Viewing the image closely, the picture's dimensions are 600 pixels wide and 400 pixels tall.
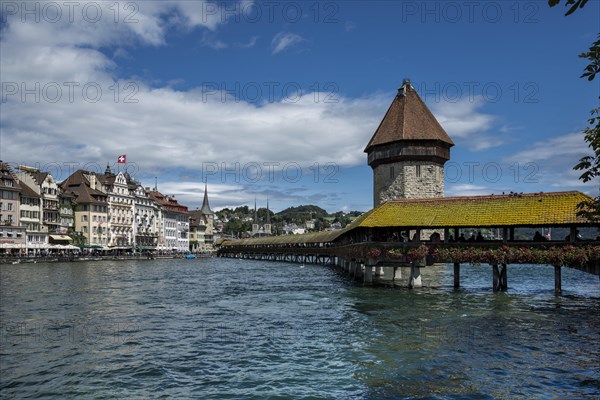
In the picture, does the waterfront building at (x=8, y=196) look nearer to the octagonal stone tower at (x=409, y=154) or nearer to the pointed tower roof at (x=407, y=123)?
the pointed tower roof at (x=407, y=123)

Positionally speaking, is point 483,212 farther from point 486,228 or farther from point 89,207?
point 89,207

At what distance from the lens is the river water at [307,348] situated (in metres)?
11.4

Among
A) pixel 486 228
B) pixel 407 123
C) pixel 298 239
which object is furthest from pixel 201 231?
pixel 486 228

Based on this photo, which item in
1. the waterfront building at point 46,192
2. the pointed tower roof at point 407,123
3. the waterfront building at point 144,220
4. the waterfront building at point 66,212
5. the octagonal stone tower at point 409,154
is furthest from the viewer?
the waterfront building at point 144,220

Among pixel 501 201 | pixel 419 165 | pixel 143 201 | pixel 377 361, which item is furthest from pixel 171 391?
pixel 143 201

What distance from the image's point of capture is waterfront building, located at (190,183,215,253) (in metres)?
160

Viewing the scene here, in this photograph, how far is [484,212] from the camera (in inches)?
1106

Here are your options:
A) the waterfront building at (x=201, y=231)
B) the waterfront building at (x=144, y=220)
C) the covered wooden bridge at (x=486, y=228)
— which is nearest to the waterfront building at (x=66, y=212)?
the waterfront building at (x=144, y=220)

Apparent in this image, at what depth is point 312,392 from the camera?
11109 millimetres

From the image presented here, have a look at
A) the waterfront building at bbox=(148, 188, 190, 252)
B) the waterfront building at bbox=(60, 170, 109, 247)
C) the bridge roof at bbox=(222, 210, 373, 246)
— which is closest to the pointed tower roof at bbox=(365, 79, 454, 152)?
the bridge roof at bbox=(222, 210, 373, 246)

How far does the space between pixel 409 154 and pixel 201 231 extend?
115 meters

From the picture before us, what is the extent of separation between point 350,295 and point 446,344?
13181 millimetres

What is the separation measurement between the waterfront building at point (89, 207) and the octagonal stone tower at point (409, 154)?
61.8m

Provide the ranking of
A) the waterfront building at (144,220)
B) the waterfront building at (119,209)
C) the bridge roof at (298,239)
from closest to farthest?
1. the bridge roof at (298,239)
2. the waterfront building at (119,209)
3. the waterfront building at (144,220)
